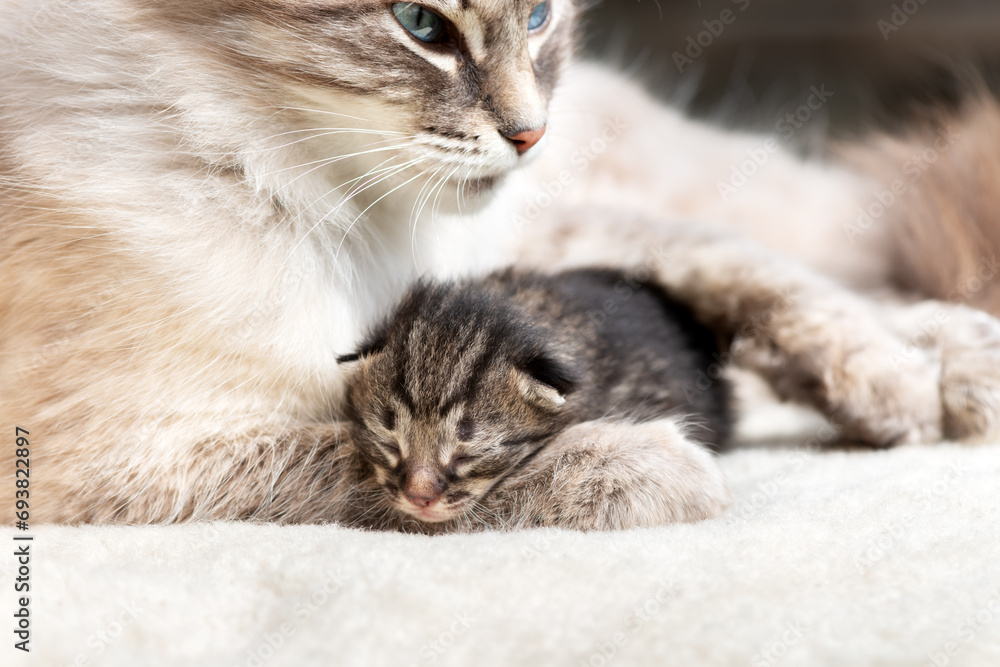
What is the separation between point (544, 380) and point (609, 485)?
0.14m

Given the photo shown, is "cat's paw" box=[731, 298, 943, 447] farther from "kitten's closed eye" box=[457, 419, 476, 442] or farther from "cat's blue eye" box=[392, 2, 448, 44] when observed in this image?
"cat's blue eye" box=[392, 2, 448, 44]

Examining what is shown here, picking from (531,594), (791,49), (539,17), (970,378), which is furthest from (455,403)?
(791,49)

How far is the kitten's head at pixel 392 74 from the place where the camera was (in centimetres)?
93

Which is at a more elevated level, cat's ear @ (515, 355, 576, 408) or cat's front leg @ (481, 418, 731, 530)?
cat's ear @ (515, 355, 576, 408)

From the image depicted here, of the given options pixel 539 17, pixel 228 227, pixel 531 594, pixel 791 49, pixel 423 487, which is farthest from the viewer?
pixel 791 49

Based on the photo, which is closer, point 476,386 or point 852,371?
point 476,386

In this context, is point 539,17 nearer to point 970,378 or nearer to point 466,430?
point 466,430

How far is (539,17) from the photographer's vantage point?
1.16 m

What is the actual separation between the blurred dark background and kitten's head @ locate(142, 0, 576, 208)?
144cm

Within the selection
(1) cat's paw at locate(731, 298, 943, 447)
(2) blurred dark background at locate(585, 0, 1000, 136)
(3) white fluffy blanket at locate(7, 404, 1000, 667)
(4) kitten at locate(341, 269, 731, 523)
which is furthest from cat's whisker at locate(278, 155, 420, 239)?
(2) blurred dark background at locate(585, 0, 1000, 136)

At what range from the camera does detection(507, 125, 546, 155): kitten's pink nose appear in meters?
0.97

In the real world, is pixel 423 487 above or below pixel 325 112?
below

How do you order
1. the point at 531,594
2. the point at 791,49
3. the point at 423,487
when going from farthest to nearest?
the point at 791,49
the point at 423,487
the point at 531,594

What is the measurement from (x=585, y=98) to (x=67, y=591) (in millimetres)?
1557
